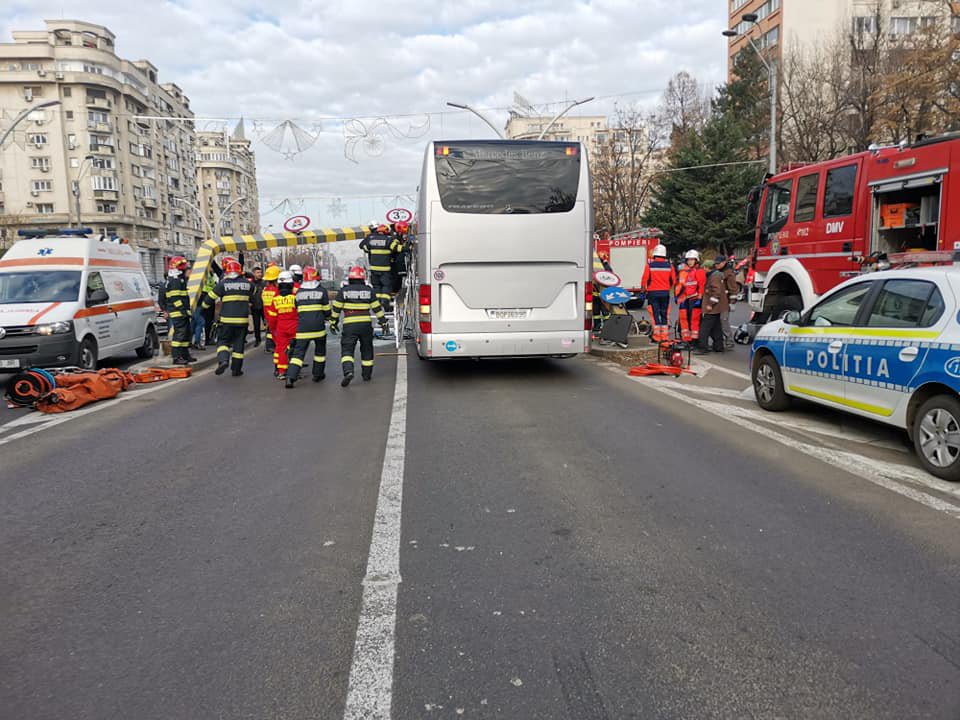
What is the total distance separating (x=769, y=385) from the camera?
8242 millimetres

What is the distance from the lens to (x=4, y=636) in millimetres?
3301

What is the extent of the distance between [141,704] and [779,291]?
1219 centimetres

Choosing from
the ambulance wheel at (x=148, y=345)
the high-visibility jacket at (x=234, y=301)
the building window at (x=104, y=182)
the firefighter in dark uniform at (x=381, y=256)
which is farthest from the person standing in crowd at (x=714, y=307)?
the building window at (x=104, y=182)

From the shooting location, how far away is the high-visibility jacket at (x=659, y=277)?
14.3 m

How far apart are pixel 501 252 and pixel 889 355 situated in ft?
17.3

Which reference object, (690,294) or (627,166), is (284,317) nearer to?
(690,294)

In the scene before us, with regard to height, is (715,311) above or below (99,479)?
above

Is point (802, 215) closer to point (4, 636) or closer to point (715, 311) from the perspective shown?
point (715, 311)

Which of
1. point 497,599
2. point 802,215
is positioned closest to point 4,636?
point 497,599

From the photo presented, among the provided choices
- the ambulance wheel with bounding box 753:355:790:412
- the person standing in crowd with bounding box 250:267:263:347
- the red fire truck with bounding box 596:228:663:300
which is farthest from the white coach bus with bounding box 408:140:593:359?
the red fire truck with bounding box 596:228:663:300

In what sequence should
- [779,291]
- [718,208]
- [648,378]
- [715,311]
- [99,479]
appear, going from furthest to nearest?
[718,208], [715,311], [779,291], [648,378], [99,479]

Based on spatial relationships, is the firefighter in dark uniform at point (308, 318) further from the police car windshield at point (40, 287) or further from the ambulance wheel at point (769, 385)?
the ambulance wheel at point (769, 385)

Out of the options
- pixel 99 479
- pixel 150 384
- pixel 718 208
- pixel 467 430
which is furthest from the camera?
pixel 718 208

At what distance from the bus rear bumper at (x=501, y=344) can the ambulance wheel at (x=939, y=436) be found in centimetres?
503
